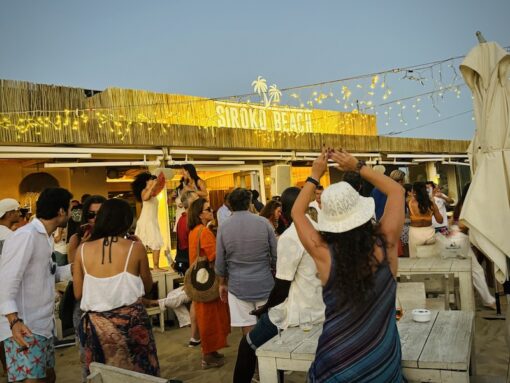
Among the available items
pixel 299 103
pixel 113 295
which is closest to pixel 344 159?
pixel 113 295

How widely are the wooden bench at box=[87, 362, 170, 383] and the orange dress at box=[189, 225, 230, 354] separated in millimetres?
2841

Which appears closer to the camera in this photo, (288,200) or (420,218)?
(288,200)

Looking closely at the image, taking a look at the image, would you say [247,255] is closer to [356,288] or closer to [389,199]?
[389,199]

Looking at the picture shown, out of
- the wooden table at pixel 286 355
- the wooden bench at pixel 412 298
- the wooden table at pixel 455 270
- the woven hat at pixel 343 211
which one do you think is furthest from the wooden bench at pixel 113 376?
the wooden table at pixel 455 270

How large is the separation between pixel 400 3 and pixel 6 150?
3339 inches

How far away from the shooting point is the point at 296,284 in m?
3.00

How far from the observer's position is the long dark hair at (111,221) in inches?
110

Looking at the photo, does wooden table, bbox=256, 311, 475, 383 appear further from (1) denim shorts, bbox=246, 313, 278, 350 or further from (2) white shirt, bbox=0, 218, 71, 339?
(2) white shirt, bbox=0, 218, 71, 339

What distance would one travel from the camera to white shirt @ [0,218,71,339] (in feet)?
8.81

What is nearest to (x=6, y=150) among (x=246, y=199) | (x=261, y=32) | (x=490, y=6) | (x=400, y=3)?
(x=246, y=199)

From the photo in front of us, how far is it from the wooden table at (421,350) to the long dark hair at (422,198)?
3422mm

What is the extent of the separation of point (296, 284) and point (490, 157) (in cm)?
170

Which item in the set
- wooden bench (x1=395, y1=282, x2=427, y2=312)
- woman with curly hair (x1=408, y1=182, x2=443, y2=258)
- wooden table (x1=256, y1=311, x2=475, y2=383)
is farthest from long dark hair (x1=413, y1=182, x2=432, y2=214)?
wooden table (x1=256, y1=311, x2=475, y2=383)

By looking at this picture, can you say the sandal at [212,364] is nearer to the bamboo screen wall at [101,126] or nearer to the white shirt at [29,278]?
the white shirt at [29,278]
